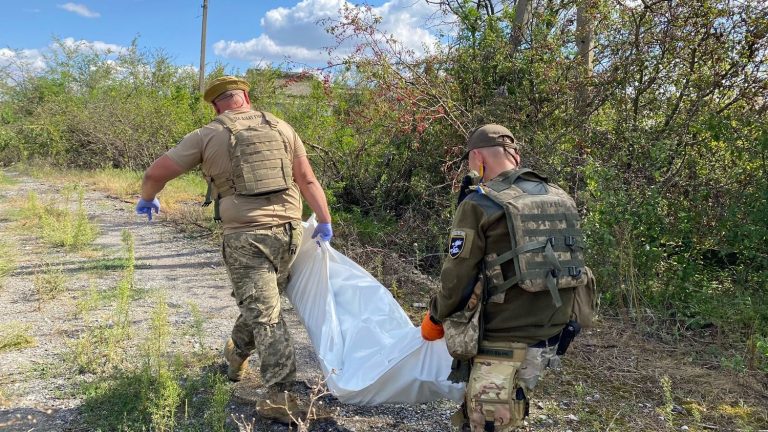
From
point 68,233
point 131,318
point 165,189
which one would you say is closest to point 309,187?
point 131,318

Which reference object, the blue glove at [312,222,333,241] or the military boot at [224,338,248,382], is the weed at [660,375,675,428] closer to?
the blue glove at [312,222,333,241]

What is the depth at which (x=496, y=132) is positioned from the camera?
228cm

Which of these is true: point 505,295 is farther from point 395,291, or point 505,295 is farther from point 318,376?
point 395,291

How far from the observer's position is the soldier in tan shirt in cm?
283

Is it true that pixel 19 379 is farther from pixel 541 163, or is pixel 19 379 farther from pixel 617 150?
pixel 617 150

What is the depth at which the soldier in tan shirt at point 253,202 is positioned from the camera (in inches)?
111

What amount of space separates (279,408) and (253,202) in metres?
1.11

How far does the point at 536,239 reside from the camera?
2094 millimetres

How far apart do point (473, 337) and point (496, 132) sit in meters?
0.88

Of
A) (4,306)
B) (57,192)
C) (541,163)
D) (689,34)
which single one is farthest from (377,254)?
(57,192)

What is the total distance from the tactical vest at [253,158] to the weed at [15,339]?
2.07 m

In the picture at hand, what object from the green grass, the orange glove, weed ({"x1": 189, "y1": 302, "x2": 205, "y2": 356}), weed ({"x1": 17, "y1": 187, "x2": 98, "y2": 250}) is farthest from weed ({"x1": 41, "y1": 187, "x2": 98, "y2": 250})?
the orange glove

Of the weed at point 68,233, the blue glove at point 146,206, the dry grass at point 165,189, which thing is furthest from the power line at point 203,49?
the blue glove at point 146,206

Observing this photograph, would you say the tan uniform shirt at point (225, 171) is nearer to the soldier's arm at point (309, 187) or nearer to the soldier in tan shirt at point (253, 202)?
the soldier in tan shirt at point (253, 202)
